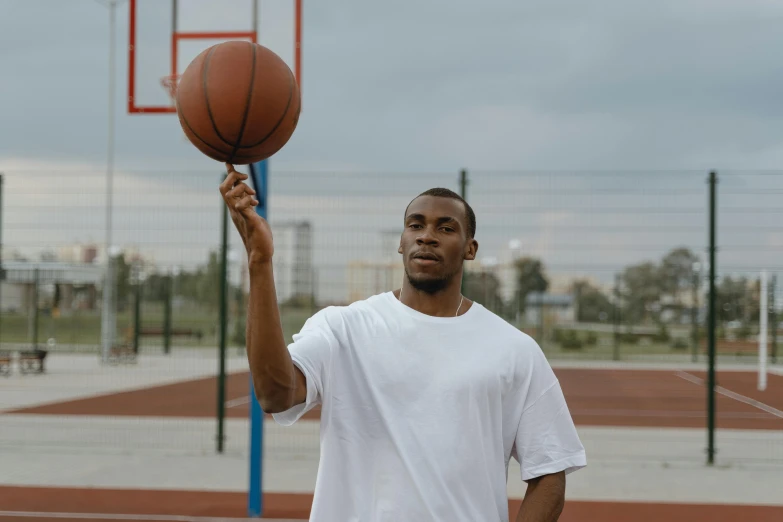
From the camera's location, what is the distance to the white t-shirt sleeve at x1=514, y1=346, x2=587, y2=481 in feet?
7.13

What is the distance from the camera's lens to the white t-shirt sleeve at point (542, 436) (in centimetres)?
217

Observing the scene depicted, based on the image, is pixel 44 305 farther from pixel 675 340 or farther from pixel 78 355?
pixel 675 340

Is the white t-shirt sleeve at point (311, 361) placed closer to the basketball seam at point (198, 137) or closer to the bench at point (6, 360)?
the basketball seam at point (198, 137)

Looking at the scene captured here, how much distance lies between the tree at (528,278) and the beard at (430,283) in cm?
609

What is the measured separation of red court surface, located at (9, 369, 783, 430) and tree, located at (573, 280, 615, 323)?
1.17 m

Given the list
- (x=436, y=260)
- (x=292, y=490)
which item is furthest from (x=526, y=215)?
(x=436, y=260)

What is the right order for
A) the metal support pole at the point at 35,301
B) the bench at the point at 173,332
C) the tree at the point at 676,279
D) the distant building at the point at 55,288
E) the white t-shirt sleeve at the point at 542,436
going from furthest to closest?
1. the distant building at the point at 55,288
2. the metal support pole at the point at 35,301
3. the tree at the point at 676,279
4. the bench at the point at 173,332
5. the white t-shirt sleeve at the point at 542,436

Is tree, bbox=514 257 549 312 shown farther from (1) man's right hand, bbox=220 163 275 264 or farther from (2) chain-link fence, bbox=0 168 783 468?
(1) man's right hand, bbox=220 163 275 264

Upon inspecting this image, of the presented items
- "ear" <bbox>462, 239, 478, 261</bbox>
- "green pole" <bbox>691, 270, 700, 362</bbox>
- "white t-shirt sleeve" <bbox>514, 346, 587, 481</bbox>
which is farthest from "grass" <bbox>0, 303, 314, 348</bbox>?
"green pole" <bbox>691, 270, 700, 362</bbox>

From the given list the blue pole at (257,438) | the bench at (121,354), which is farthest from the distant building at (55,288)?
the blue pole at (257,438)

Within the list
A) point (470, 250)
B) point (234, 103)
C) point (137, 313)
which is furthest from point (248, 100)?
point (137, 313)

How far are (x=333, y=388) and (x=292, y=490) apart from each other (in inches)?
189

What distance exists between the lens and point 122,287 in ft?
35.5

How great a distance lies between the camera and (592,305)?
12.3 meters
